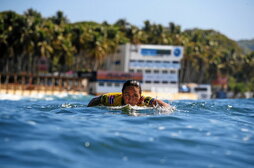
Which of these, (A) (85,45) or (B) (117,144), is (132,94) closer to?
(B) (117,144)

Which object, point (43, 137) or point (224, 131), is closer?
point (43, 137)

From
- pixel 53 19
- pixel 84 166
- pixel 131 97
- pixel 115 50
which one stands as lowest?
pixel 84 166

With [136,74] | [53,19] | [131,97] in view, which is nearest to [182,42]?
[136,74]

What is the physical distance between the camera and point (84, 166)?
4.08m

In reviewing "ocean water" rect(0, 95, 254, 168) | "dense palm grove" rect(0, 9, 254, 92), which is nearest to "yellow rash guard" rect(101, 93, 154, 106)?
"ocean water" rect(0, 95, 254, 168)

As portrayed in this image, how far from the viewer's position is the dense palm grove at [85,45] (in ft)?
205

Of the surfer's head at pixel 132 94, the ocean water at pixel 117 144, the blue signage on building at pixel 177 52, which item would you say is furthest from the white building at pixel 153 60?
the ocean water at pixel 117 144

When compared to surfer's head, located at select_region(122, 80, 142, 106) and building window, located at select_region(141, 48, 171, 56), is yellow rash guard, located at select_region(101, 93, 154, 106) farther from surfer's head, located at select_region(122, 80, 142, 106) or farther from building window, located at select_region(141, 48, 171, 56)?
building window, located at select_region(141, 48, 171, 56)

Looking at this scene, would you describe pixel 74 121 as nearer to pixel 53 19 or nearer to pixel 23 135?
pixel 23 135

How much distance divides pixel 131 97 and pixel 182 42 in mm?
78768

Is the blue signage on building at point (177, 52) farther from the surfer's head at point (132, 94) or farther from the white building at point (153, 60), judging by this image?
the surfer's head at point (132, 94)

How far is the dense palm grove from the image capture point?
205 ft

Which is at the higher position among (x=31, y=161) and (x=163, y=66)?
(x=163, y=66)

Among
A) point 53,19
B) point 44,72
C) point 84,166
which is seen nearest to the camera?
point 84,166
